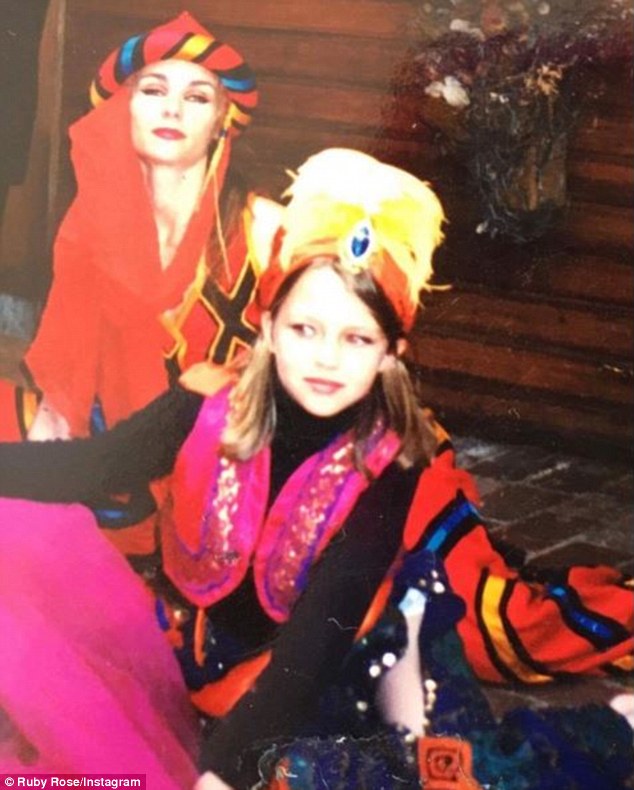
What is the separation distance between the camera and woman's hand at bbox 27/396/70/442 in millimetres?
1658

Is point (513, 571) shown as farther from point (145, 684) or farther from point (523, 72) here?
point (523, 72)

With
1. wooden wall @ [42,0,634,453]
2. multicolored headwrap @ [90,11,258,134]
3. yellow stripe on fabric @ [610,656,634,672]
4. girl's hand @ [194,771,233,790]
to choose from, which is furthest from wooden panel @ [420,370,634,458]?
girl's hand @ [194,771,233,790]

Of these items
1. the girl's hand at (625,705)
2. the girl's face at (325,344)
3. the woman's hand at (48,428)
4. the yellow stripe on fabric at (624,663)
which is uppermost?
the girl's face at (325,344)

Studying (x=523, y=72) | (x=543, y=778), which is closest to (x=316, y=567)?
(x=543, y=778)

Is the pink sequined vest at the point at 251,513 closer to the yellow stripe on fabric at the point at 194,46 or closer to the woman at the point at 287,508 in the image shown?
the woman at the point at 287,508

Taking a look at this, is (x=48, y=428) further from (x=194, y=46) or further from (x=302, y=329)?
(x=194, y=46)

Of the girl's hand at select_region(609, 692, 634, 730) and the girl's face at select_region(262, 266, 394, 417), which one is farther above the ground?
the girl's face at select_region(262, 266, 394, 417)

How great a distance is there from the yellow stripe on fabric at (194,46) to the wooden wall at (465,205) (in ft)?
0.05

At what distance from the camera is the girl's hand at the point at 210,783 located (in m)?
1.64

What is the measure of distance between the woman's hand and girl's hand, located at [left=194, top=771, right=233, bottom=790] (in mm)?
410

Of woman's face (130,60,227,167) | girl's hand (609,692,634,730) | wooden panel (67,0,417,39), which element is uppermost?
wooden panel (67,0,417,39)

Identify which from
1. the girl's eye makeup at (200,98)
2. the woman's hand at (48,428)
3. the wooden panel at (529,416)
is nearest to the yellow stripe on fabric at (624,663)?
the wooden panel at (529,416)

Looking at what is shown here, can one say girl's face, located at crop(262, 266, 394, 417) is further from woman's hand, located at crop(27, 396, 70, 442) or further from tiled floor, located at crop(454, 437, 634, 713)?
woman's hand, located at crop(27, 396, 70, 442)

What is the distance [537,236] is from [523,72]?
18 cm
